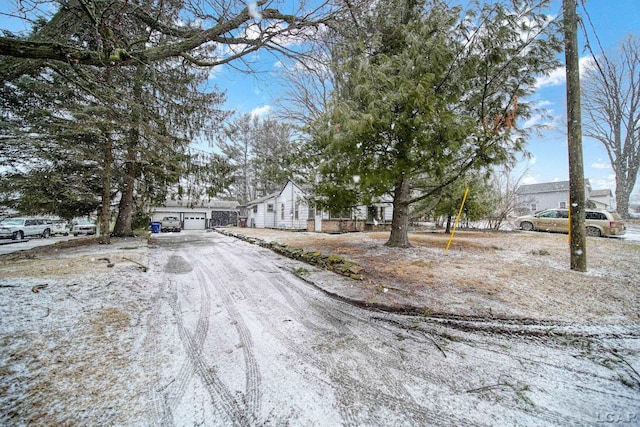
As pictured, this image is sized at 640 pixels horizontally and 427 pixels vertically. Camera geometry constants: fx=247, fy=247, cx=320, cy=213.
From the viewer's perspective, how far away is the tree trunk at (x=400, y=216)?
755 cm

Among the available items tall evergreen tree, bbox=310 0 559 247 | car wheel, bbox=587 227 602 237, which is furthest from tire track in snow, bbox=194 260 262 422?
car wheel, bbox=587 227 602 237

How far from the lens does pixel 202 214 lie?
2611cm

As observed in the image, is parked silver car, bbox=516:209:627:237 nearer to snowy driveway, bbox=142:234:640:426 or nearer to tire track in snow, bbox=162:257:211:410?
snowy driveway, bbox=142:234:640:426

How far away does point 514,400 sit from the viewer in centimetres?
164

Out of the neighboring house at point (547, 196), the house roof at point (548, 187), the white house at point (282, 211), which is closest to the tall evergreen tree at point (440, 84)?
the white house at point (282, 211)

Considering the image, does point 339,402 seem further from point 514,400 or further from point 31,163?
point 31,163

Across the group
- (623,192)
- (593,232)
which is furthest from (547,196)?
(593,232)

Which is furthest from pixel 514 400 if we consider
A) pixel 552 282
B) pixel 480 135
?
pixel 480 135

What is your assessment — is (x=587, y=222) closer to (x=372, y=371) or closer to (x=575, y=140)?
(x=575, y=140)

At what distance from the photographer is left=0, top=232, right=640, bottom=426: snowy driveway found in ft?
4.97

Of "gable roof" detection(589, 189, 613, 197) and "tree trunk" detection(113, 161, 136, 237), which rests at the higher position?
"gable roof" detection(589, 189, 613, 197)

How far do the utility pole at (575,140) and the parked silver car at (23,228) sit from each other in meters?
23.0

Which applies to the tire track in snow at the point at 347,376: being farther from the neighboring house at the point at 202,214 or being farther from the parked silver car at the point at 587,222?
the neighboring house at the point at 202,214

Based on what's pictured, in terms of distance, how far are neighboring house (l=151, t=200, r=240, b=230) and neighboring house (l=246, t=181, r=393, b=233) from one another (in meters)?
5.50
